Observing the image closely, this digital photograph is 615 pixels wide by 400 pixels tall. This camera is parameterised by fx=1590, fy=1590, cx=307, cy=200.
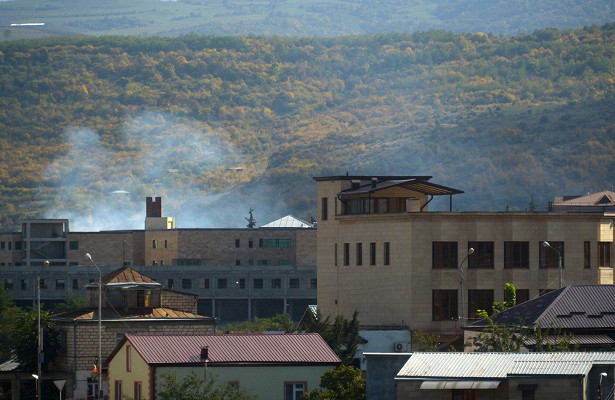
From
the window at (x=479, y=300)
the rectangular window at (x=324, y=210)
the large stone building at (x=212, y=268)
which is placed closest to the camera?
the window at (x=479, y=300)

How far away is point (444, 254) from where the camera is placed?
325ft

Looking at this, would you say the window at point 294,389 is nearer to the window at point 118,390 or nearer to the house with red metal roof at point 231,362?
the house with red metal roof at point 231,362

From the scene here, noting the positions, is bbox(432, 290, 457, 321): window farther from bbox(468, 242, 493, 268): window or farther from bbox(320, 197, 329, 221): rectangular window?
bbox(320, 197, 329, 221): rectangular window

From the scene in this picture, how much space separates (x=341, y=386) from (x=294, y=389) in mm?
4725

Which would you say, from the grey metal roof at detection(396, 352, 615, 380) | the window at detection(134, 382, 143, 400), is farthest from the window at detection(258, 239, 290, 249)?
the grey metal roof at detection(396, 352, 615, 380)

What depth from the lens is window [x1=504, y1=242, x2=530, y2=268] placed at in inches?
3942

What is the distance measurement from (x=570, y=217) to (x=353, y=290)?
14629mm

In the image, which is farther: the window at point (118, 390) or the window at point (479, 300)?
the window at point (479, 300)

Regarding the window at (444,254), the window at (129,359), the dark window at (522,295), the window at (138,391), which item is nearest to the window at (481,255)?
the window at (444,254)

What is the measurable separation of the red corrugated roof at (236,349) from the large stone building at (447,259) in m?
20.4

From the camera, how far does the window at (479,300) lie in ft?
322

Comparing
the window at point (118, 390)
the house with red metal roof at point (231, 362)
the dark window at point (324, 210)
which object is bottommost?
the window at point (118, 390)

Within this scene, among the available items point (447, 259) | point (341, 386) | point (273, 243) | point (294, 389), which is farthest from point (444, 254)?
point (273, 243)

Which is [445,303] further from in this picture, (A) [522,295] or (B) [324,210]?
(B) [324,210]
